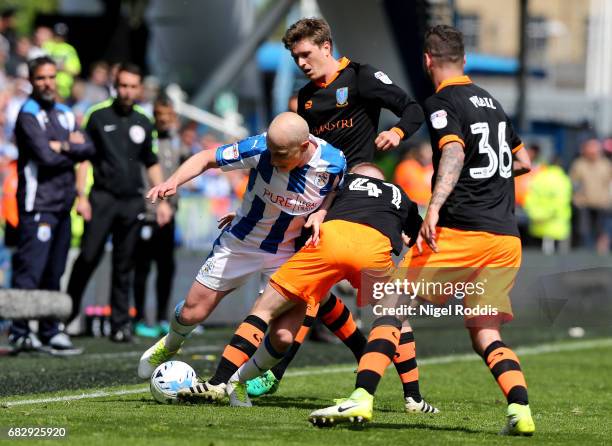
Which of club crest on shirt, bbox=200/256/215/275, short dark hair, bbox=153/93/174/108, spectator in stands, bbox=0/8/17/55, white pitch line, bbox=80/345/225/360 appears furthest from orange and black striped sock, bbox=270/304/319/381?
spectator in stands, bbox=0/8/17/55

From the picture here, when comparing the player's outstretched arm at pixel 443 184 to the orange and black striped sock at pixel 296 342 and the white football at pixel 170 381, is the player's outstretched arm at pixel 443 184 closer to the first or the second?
the orange and black striped sock at pixel 296 342

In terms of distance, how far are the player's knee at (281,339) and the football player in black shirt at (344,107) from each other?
0.55m

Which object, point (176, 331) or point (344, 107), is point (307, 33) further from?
point (176, 331)

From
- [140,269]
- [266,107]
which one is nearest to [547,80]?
[266,107]

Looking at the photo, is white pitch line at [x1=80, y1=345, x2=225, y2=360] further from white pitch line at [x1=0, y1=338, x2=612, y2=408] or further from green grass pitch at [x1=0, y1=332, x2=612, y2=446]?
white pitch line at [x1=0, y1=338, x2=612, y2=408]

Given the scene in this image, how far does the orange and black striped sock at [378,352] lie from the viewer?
22.6ft

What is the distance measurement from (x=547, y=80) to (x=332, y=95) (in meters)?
39.5

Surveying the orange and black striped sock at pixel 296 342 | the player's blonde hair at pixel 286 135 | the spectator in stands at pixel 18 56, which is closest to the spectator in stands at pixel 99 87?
the spectator in stands at pixel 18 56

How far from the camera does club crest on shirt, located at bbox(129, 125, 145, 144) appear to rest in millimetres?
12633

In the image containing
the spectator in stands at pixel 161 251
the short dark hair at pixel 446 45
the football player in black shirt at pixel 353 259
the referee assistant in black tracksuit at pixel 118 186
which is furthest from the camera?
the spectator in stands at pixel 161 251

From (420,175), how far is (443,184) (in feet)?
39.3

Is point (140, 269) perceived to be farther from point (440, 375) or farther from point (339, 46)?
point (339, 46)

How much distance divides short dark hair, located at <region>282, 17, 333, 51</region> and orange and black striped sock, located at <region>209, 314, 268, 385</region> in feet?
5.74

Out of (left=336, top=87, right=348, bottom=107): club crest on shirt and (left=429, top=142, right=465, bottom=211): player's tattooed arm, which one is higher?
(left=336, top=87, right=348, bottom=107): club crest on shirt
